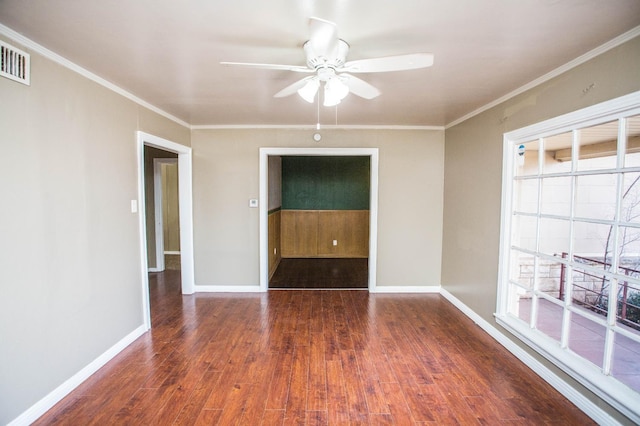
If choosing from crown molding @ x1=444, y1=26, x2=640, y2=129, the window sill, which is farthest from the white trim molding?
crown molding @ x1=444, y1=26, x2=640, y2=129

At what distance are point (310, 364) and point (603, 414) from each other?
1.96 meters

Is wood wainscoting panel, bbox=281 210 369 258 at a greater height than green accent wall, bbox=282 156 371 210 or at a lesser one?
lesser

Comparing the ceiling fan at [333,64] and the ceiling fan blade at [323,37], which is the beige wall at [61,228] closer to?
the ceiling fan at [333,64]

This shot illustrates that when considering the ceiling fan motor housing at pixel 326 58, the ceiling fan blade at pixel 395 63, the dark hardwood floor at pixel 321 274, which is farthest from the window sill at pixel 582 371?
the ceiling fan motor housing at pixel 326 58

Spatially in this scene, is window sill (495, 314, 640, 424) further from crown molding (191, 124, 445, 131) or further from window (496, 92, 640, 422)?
crown molding (191, 124, 445, 131)

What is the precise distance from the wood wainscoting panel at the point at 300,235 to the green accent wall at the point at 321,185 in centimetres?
23

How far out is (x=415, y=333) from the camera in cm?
313

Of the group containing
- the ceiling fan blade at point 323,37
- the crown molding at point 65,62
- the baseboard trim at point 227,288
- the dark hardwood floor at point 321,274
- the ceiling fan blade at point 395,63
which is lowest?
the dark hardwood floor at point 321,274

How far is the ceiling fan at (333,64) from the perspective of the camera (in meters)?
1.48

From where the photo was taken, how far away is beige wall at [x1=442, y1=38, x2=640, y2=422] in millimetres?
1896

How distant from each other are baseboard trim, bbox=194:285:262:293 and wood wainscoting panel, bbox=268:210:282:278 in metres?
0.79

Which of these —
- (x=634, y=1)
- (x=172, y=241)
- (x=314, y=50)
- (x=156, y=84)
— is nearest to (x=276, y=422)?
(x=314, y=50)

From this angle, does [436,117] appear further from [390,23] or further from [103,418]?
[103,418]

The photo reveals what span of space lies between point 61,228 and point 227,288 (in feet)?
8.30
